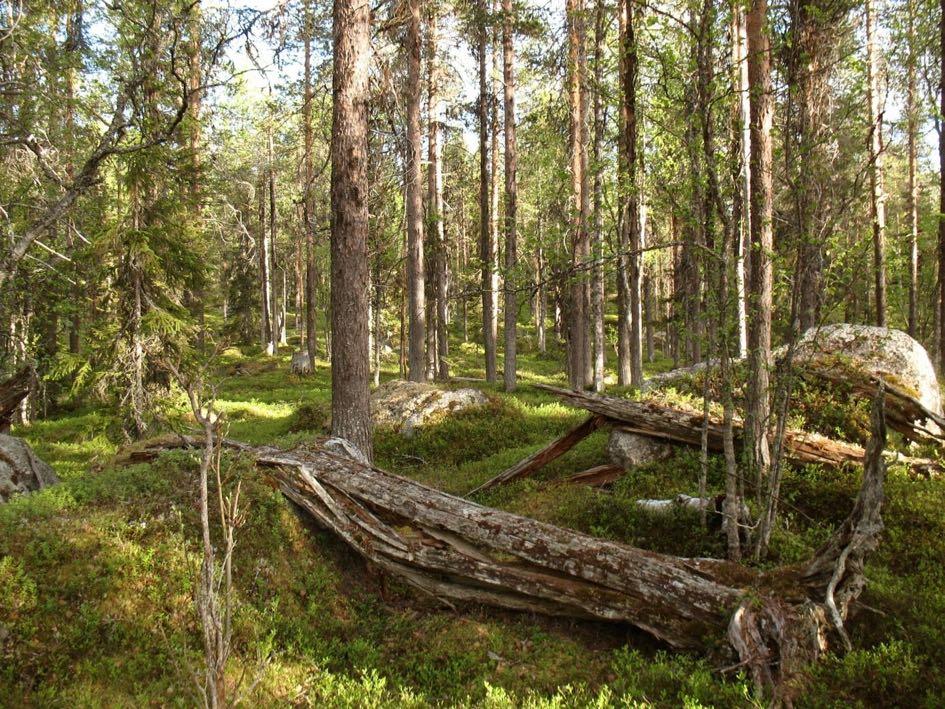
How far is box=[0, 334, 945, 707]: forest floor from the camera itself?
4.52 meters

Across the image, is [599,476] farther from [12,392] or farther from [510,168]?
[510,168]

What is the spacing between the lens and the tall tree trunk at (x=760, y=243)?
6.75m

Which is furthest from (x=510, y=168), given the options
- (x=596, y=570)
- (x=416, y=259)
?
(x=596, y=570)

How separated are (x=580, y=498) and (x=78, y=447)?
1311cm

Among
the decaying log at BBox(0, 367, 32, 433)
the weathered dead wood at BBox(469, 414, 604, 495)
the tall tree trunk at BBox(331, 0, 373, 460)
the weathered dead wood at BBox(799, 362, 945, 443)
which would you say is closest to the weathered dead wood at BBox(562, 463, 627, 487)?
the weathered dead wood at BBox(469, 414, 604, 495)

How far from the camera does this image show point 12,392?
32.3ft

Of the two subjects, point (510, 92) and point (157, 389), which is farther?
point (510, 92)

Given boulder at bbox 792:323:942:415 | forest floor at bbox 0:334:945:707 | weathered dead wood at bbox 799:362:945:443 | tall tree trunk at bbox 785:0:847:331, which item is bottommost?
forest floor at bbox 0:334:945:707

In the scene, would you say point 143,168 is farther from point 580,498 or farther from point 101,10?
point 580,498

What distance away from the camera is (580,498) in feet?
27.8

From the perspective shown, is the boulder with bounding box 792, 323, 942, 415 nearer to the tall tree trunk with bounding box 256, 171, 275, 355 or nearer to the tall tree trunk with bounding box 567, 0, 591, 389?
the tall tree trunk with bounding box 567, 0, 591, 389

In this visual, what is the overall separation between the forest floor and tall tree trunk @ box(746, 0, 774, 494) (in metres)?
1.23

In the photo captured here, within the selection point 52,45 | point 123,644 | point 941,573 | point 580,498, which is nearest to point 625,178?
point 580,498

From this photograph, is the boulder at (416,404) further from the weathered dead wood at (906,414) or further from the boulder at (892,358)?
the weathered dead wood at (906,414)
